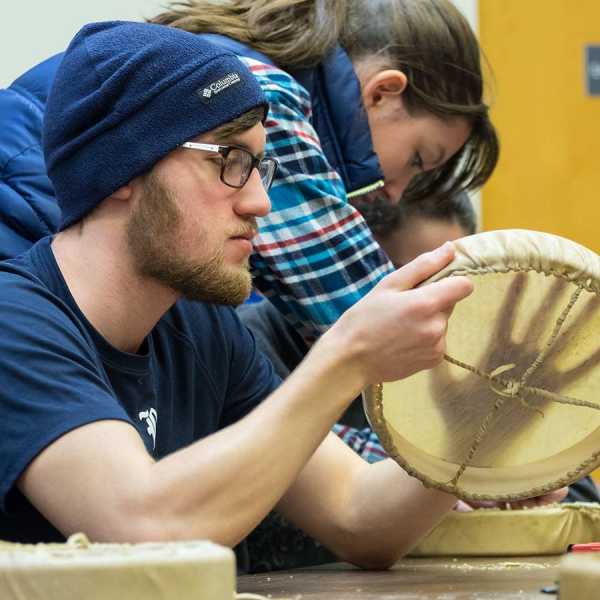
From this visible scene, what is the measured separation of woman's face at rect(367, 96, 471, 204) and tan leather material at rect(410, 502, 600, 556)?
0.69 m

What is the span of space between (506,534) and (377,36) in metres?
0.90

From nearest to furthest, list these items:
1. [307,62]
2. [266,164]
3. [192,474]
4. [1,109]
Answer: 1. [192,474]
2. [266,164]
3. [1,109]
4. [307,62]

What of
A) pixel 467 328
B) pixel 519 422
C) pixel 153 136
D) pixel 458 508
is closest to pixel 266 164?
pixel 153 136

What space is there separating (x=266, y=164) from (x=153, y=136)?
8.9 inches

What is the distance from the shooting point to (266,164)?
71.2 inches

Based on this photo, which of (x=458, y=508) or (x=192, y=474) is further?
(x=458, y=508)

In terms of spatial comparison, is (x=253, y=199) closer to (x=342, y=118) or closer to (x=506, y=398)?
(x=506, y=398)

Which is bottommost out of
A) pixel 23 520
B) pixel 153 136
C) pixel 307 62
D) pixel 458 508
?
pixel 458 508

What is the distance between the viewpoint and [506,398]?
5.66 feet

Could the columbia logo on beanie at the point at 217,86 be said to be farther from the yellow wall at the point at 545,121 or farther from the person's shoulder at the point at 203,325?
the yellow wall at the point at 545,121

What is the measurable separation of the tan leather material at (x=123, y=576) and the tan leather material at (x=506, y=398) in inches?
23.1

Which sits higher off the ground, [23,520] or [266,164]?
[266,164]

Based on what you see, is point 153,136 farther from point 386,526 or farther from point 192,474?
point 386,526

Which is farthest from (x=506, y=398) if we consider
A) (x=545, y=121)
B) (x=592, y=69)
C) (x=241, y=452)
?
(x=592, y=69)
